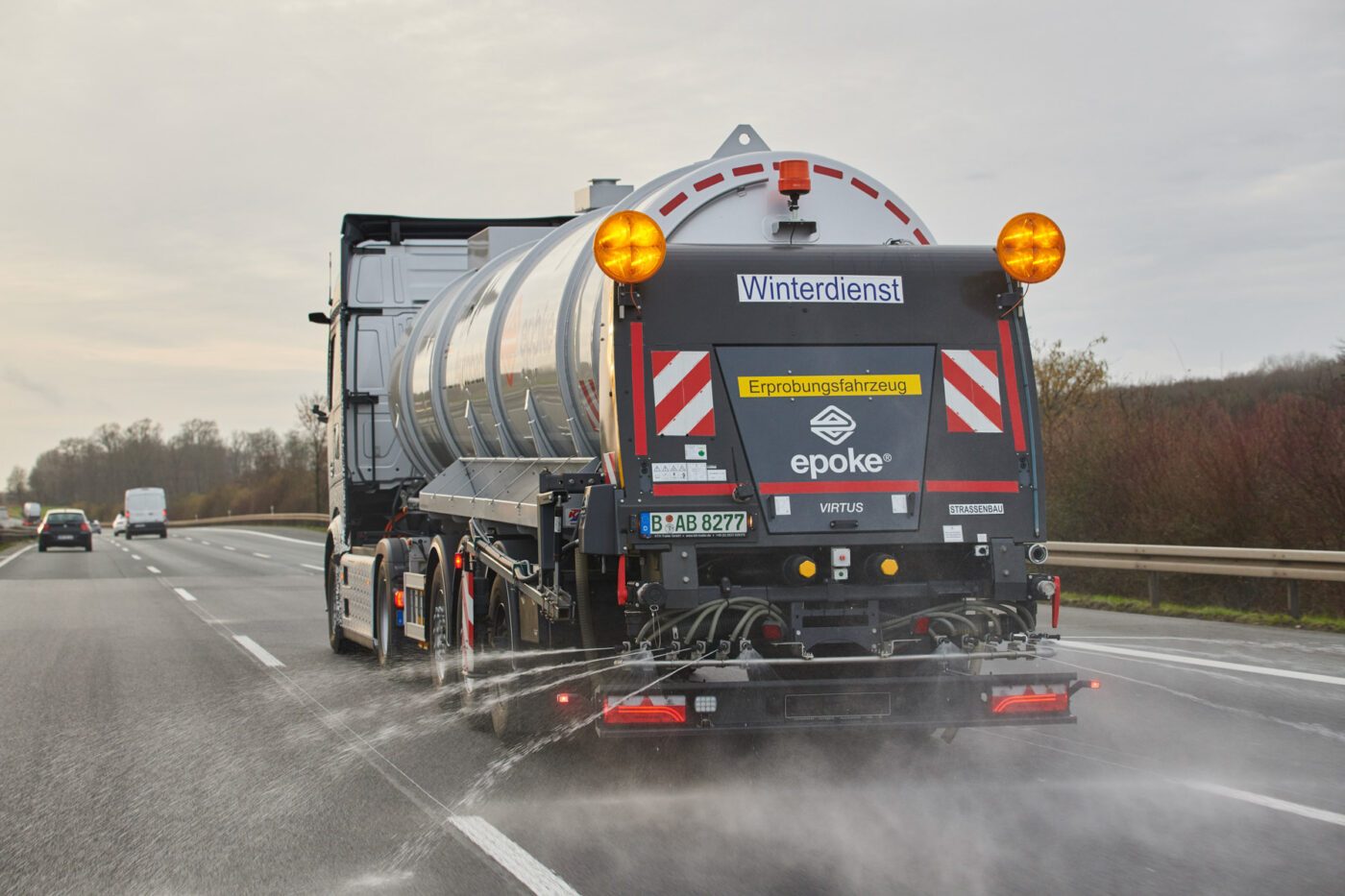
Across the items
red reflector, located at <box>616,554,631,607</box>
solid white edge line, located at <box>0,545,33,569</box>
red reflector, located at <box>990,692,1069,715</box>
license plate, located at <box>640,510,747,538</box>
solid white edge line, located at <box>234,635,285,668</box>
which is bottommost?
solid white edge line, located at <box>234,635,285,668</box>

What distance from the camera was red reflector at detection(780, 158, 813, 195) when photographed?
7621 millimetres

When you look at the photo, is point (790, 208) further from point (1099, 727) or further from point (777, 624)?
point (1099, 727)

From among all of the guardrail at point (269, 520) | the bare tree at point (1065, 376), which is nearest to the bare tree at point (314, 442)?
the guardrail at point (269, 520)

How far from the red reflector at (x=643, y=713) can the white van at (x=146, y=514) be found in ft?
205

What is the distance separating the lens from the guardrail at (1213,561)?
13.6 meters

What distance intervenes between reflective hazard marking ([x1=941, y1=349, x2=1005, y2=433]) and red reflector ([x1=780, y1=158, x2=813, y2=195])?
3.88 ft

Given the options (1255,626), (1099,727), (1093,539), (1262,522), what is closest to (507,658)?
(1099,727)

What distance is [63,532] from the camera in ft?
161

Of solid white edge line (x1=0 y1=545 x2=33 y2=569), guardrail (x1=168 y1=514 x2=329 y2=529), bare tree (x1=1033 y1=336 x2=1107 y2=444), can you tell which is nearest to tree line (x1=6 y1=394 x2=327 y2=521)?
guardrail (x1=168 y1=514 x2=329 y2=529)

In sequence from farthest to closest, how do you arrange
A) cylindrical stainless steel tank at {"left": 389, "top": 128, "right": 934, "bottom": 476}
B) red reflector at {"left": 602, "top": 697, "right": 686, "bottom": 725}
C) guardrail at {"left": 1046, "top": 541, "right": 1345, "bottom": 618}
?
guardrail at {"left": 1046, "top": 541, "right": 1345, "bottom": 618}, cylindrical stainless steel tank at {"left": 389, "top": 128, "right": 934, "bottom": 476}, red reflector at {"left": 602, "top": 697, "right": 686, "bottom": 725}

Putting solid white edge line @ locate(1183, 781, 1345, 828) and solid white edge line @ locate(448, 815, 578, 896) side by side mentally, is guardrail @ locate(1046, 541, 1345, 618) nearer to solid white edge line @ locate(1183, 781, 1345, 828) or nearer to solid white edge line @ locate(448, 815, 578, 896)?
solid white edge line @ locate(1183, 781, 1345, 828)

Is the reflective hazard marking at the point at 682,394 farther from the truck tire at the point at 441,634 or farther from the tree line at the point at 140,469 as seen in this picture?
the tree line at the point at 140,469

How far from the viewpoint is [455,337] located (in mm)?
11211

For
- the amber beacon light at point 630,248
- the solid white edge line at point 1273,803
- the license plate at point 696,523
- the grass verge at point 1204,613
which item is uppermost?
the amber beacon light at point 630,248
